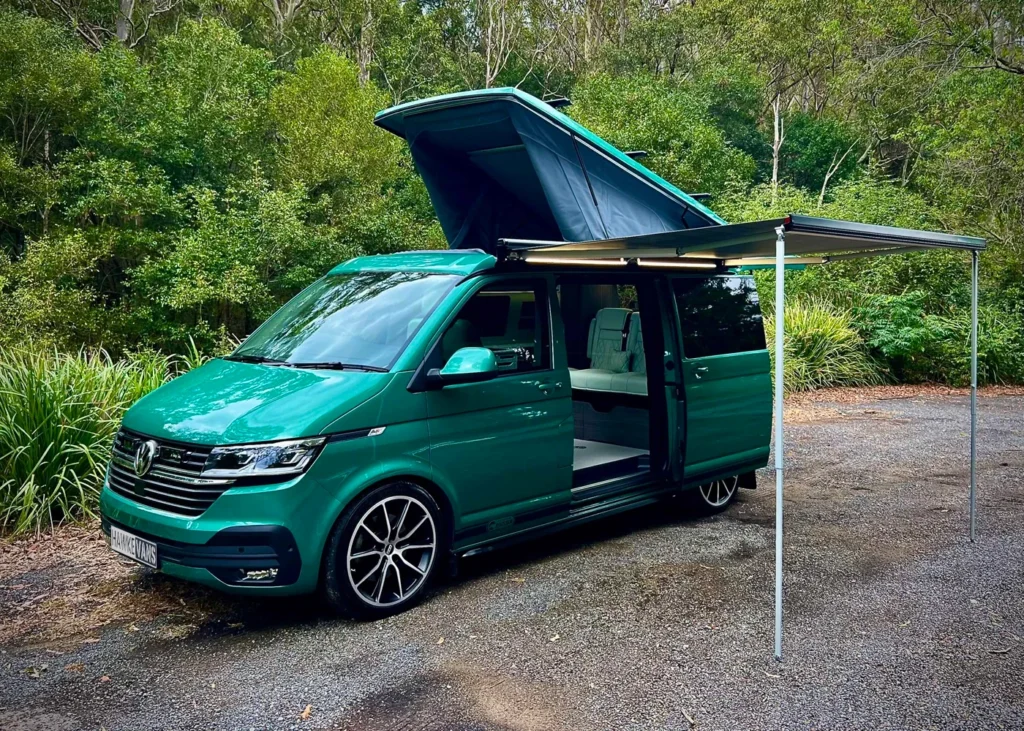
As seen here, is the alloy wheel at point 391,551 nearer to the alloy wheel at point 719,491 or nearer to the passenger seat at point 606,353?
the passenger seat at point 606,353

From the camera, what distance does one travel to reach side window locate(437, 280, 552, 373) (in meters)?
5.34

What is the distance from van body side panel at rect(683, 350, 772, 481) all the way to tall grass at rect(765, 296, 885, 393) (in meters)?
7.63

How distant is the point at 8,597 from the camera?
5.27 meters

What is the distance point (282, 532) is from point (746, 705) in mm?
2313

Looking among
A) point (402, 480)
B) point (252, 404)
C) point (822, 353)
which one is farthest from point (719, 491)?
point (822, 353)

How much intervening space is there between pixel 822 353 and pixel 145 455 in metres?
12.5

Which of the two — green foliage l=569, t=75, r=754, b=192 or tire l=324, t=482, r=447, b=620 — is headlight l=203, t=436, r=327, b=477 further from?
green foliage l=569, t=75, r=754, b=192

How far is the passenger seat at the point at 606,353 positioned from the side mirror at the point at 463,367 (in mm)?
2237

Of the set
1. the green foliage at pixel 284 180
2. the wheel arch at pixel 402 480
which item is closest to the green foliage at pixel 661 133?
the green foliage at pixel 284 180

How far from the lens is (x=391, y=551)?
482 cm

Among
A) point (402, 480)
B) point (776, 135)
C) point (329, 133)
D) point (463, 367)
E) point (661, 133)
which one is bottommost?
point (402, 480)

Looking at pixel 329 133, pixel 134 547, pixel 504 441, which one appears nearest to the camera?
pixel 134 547

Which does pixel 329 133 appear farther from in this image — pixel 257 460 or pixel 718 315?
pixel 257 460

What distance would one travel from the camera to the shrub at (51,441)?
6438mm
